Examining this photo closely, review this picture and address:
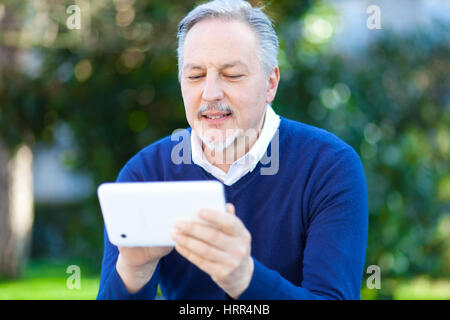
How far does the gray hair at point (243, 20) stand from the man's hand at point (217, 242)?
0.85 meters

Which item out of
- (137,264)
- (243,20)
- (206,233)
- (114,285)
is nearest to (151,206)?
(206,233)

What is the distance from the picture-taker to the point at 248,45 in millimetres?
1964

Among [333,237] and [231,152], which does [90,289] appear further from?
[333,237]

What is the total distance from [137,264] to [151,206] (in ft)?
0.95

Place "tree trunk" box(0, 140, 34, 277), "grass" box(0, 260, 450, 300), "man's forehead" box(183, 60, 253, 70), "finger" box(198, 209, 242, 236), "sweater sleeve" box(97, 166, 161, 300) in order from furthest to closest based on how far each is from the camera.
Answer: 1. "tree trunk" box(0, 140, 34, 277)
2. "grass" box(0, 260, 450, 300)
3. "man's forehead" box(183, 60, 253, 70)
4. "sweater sleeve" box(97, 166, 161, 300)
5. "finger" box(198, 209, 242, 236)

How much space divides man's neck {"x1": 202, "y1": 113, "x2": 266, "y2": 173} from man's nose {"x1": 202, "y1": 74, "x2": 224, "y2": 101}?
217 mm

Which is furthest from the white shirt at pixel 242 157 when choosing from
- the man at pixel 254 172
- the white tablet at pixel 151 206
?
the white tablet at pixel 151 206

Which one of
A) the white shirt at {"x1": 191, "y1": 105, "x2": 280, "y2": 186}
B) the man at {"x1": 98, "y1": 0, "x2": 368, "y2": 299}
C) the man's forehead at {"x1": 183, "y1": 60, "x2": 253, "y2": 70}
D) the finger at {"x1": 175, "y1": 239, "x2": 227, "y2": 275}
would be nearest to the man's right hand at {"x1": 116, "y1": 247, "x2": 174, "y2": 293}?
the man at {"x1": 98, "y1": 0, "x2": 368, "y2": 299}

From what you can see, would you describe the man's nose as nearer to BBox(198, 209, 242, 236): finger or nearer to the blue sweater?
the blue sweater

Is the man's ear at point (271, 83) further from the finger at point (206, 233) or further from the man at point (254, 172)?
the finger at point (206, 233)

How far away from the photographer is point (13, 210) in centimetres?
738

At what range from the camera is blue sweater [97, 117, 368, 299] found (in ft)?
5.81
